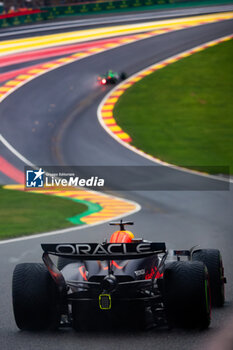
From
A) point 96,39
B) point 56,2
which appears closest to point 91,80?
point 96,39

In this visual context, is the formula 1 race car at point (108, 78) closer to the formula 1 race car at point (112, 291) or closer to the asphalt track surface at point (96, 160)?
the asphalt track surface at point (96, 160)

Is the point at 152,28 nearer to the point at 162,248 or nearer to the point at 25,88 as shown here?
the point at 25,88

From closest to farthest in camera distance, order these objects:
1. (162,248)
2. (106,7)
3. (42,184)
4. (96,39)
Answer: (162,248) → (42,184) → (96,39) → (106,7)

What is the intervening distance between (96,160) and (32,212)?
29.1 ft

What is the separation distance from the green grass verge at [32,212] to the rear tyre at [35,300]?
7885mm

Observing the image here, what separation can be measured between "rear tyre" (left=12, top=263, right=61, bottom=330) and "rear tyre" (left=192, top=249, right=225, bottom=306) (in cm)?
222

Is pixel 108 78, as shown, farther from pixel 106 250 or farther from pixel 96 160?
pixel 106 250

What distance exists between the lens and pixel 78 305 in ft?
26.1

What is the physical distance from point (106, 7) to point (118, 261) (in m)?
51.4

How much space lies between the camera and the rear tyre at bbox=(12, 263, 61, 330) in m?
8.05

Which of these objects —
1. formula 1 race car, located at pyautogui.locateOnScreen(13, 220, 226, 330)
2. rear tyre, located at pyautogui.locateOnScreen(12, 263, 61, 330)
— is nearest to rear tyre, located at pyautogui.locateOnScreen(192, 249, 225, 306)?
formula 1 race car, located at pyautogui.locateOnScreen(13, 220, 226, 330)

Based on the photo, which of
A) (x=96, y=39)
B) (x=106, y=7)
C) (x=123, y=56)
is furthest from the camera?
(x=106, y=7)

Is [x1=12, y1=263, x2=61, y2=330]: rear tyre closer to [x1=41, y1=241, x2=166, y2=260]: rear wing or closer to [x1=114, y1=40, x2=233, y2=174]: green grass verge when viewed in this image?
[x1=41, y1=241, x2=166, y2=260]: rear wing

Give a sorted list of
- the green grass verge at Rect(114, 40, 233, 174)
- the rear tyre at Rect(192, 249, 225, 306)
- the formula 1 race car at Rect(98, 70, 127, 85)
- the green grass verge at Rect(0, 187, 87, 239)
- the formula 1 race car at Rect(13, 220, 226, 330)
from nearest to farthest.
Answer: the formula 1 race car at Rect(13, 220, 226, 330) < the rear tyre at Rect(192, 249, 225, 306) < the green grass verge at Rect(0, 187, 87, 239) < the green grass verge at Rect(114, 40, 233, 174) < the formula 1 race car at Rect(98, 70, 127, 85)
